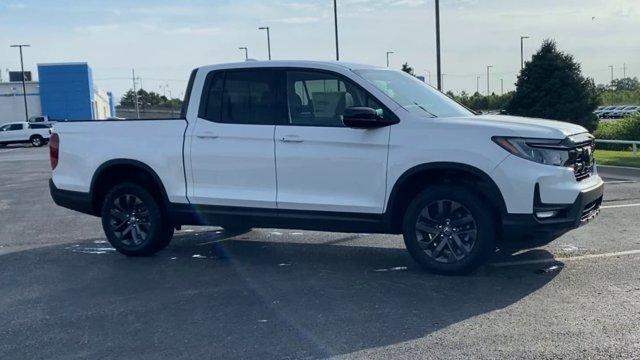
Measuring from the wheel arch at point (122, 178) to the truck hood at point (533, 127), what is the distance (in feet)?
11.6

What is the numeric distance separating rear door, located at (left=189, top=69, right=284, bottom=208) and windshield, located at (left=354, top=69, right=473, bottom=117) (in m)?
1.05

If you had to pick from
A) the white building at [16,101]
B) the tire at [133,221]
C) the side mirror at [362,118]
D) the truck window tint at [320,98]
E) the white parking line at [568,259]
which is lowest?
the white parking line at [568,259]

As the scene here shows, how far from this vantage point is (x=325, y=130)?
7.03 meters

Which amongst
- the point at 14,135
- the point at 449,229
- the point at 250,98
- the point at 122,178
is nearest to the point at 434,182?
the point at 449,229

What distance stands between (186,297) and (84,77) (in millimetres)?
73635

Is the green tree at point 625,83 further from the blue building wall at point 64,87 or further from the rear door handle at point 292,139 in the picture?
the rear door handle at point 292,139

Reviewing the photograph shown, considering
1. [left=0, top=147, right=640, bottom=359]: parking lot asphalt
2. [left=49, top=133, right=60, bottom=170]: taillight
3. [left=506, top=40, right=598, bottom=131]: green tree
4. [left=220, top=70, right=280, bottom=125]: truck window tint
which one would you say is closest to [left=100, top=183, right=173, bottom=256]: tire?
[left=0, top=147, right=640, bottom=359]: parking lot asphalt

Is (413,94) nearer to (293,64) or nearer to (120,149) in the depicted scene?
(293,64)

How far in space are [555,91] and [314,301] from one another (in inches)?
854

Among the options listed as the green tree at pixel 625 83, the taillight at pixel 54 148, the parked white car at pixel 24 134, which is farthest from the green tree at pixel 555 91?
the green tree at pixel 625 83

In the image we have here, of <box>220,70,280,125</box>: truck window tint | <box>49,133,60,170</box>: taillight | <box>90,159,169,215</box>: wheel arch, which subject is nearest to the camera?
<box>220,70,280,125</box>: truck window tint

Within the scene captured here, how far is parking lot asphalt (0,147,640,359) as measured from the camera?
5004 millimetres

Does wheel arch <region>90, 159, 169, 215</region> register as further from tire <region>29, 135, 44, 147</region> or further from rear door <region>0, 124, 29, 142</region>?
rear door <region>0, 124, 29, 142</region>

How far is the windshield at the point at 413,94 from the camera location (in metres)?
7.12
